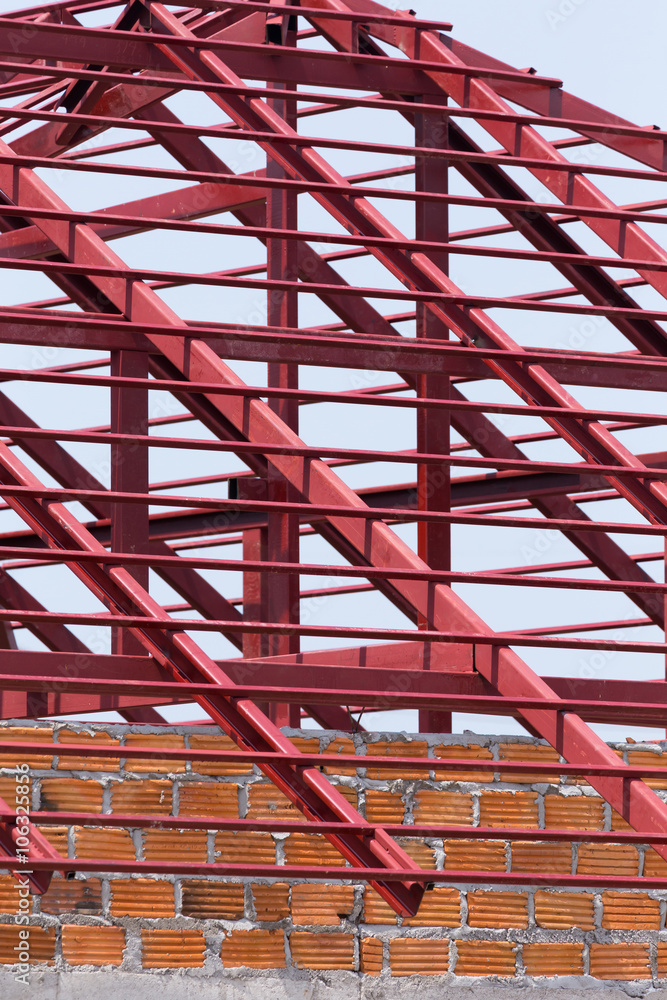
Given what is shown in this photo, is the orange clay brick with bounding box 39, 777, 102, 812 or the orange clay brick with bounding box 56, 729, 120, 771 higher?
the orange clay brick with bounding box 56, 729, 120, 771

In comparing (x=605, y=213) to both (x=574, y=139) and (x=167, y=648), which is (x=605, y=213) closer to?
(x=167, y=648)

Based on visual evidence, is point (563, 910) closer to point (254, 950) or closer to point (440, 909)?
point (440, 909)

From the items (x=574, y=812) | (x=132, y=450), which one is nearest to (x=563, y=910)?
(x=574, y=812)

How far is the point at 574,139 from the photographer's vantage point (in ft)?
32.6

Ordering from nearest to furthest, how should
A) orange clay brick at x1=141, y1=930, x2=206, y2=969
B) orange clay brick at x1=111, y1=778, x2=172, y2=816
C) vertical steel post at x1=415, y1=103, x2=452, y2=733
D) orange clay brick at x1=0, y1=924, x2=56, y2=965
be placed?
orange clay brick at x1=0, y1=924, x2=56, y2=965 → orange clay brick at x1=141, y1=930, x2=206, y2=969 → orange clay brick at x1=111, y1=778, x2=172, y2=816 → vertical steel post at x1=415, y1=103, x2=452, y2=733

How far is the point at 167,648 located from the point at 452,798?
4.21ft

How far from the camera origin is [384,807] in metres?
5.10

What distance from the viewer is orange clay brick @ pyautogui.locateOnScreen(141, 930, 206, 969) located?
4.78 metres

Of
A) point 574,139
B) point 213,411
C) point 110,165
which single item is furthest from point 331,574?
point 574,139

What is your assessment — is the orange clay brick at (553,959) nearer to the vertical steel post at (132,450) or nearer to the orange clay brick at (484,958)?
the orange clay brick at (484,958)

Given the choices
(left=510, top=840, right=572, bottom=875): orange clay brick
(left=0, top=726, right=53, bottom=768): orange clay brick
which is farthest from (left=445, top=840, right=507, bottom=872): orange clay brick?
(left=0, top=726, right=53, bottom=768): orange clay brick

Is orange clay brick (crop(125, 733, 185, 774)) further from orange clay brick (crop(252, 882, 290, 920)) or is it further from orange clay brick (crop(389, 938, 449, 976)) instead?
orange clay brick (crop(389, 938, 449, 976))

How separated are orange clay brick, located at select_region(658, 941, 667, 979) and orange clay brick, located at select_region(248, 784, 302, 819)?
153 centimetres

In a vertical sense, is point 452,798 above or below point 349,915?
above
